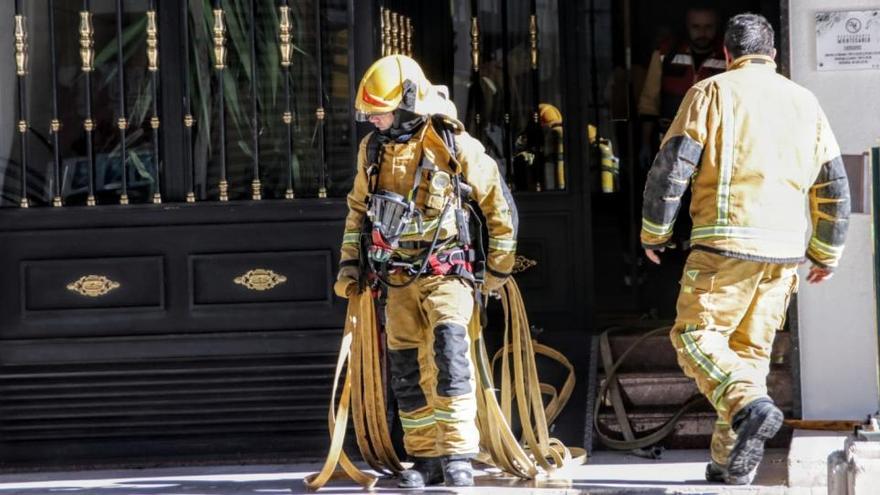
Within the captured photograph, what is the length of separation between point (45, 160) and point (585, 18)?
3.66m

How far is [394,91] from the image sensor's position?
7.39 m

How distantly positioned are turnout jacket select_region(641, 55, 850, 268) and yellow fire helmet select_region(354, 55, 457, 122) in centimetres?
110

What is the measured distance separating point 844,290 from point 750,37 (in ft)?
5.07

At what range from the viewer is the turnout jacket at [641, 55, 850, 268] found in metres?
7.07

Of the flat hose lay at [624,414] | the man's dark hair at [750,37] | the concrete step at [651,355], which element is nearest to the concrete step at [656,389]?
the flat hose lay at [624,414]

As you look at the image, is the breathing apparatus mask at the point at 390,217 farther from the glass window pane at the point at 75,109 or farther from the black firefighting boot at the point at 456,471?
the glass window pane at the point at 75,109

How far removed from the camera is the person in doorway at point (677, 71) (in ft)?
32.9

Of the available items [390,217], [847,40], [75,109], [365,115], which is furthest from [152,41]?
[847,40]

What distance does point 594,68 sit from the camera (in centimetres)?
1058

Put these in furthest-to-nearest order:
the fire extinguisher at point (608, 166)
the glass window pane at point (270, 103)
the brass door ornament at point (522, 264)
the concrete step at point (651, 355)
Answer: the fire extinguisher at point (608, 166) → the brass door ornament at point (522, 264) → the concrete step at point (651, 355) → the glass window pane at point (270, 103)

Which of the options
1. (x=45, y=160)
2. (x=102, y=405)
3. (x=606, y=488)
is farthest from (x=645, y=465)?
(x=45, y=160)

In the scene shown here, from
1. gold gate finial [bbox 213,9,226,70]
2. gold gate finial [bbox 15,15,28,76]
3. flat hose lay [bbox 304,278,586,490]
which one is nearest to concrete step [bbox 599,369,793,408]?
flat hose lay [bbox 304,278,586,490]

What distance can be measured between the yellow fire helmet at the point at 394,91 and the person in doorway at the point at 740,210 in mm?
1095

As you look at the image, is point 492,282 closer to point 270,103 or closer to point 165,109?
point 270,103
